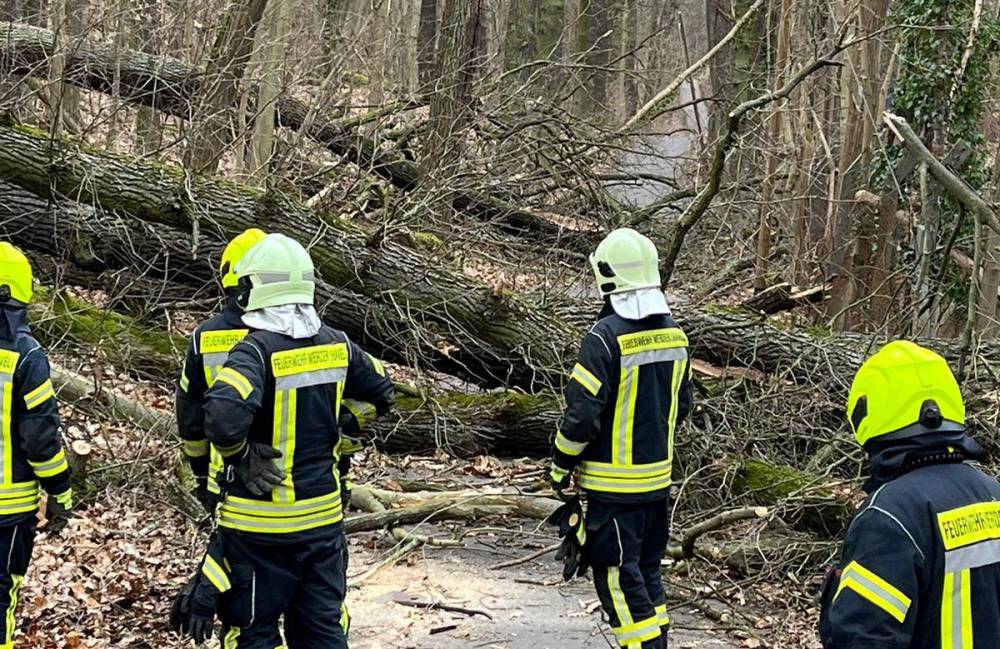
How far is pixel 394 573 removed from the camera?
21.4 ft

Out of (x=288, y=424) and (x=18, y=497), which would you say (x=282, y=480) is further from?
(x=18, y=497)

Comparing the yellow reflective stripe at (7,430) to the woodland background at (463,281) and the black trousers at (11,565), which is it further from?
the woodland background at (463,281)

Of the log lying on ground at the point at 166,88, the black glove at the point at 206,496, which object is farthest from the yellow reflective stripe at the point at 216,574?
the log lying on ground at the point at 166,88

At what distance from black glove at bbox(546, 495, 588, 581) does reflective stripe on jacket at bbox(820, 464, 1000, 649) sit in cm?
241

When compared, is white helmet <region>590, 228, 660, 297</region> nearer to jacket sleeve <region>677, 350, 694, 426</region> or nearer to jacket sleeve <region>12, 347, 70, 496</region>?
jacket sleeve <region>677, 350, 694, 426</region>

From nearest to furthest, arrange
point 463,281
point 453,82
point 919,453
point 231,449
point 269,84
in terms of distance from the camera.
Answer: point 919,453
point 231,449
point 463,281
point 453,82
point 269,84

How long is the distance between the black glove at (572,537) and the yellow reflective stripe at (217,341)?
5.55 feet

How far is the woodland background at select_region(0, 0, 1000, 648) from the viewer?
255 inches

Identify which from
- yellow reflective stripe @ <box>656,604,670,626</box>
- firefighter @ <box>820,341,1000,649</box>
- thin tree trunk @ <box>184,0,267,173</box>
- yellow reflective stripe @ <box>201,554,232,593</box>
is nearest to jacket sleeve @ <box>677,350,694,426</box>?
yellow reflective stripe @ <box>656,604,670,626</box>

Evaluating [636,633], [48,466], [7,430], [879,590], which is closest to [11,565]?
[48,466]

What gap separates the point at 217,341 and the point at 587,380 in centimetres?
165

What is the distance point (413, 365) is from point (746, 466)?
2.74 metres

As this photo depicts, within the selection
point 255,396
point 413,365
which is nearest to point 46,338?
point 413,365

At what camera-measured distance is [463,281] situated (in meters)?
8.55
